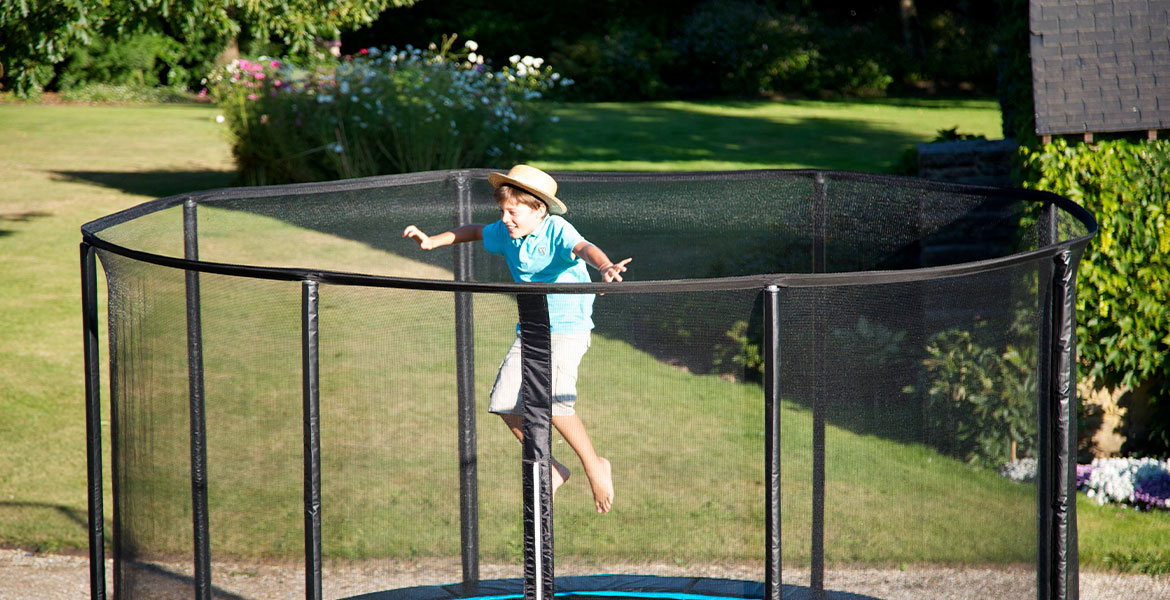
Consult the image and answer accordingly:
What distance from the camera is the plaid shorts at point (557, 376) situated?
3172 millimetres

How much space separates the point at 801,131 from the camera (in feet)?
62.2

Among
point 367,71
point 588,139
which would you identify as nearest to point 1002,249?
point 367,71

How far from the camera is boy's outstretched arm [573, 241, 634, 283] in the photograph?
11.2 ft

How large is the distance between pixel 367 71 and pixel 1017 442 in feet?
34.9

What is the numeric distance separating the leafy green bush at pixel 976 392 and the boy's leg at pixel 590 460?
3.13ft

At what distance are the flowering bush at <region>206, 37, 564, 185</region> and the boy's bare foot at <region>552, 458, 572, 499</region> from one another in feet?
30.9

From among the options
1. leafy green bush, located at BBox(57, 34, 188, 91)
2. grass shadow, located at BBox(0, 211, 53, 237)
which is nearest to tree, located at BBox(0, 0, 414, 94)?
grass shadow, located at BBox(0, 211, 53, 237)

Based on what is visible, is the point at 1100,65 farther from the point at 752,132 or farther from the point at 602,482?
the point at 752,132

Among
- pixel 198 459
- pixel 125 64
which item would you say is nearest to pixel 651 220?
pixel 198 459

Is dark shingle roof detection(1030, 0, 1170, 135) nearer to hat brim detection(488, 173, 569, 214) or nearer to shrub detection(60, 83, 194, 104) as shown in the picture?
hat brim detection(488, 173, 569, 214)

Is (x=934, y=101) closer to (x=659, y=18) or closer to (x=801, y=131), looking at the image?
(x=801, y=131)

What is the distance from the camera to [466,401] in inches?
178

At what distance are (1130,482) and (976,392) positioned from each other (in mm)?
3336

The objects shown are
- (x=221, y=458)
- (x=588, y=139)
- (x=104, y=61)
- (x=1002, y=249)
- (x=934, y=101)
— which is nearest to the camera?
(x=221, y=458)
